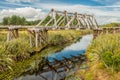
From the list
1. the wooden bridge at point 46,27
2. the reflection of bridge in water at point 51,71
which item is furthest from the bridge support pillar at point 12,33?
the reflection of bridge in water at point 51,71

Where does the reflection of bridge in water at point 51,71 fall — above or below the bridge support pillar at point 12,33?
below

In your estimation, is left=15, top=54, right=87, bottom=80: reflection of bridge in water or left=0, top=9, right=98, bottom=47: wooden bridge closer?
left=15, top=54, right=87, bottom=80: reflection of bridge in water

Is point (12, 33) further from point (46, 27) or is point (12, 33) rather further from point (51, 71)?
point (51, 71)

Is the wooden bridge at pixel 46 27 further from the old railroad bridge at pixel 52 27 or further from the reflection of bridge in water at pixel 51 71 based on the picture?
the reflection of bridge in water at pixel 51 71

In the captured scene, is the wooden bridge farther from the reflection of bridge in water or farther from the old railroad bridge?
the reflection of bridge in water

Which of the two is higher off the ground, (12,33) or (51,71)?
(12,33)

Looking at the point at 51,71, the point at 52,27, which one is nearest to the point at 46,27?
the point at 52,27

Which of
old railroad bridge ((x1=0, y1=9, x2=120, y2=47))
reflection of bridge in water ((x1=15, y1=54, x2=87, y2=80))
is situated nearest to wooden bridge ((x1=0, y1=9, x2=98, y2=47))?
old railroad bridge ((x1=0, y1=9, x2=120, y2=47))

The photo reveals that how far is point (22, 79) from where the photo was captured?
34.5 m

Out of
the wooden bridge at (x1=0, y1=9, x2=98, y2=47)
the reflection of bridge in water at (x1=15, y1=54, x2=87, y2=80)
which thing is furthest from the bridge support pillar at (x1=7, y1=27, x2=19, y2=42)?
the reflection of bridge in water at (x1=15, y1=54, x2=87, y2=80)

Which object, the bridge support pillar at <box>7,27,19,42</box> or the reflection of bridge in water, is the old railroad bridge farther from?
the reflection of bridge in water

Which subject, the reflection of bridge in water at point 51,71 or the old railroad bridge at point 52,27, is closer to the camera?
the reflection of bridge in water at point 51,71

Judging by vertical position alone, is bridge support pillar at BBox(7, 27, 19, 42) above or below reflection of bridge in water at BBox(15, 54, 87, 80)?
above

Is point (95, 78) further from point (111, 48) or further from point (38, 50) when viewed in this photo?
point (38, 50)
